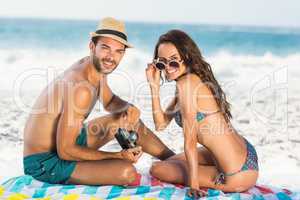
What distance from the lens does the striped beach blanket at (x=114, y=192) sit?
2422mm

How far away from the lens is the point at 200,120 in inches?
97.7

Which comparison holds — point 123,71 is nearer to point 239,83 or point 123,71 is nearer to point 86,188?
point 239,83

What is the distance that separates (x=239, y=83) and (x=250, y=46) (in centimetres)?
141

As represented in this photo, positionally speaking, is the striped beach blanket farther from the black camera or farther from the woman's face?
the woman's face

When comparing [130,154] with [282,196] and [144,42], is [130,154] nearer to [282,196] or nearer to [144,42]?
[282,196]

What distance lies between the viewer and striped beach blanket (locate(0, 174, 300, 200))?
7.95ft

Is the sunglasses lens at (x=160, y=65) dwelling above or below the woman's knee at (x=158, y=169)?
above

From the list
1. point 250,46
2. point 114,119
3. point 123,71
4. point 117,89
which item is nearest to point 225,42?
point 250,46

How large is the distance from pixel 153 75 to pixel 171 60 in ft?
0.58

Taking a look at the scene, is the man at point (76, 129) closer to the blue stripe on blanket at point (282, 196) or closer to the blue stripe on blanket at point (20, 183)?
Result: the blue stripe on blanket at point (20, 183)

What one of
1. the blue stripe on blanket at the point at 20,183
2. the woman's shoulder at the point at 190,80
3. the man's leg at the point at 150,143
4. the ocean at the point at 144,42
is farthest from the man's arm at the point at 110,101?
the ocean at the point at 144,42

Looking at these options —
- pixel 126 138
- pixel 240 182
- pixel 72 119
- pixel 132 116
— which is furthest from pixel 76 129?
pixel 240 182

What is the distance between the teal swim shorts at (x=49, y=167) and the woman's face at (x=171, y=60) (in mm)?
696

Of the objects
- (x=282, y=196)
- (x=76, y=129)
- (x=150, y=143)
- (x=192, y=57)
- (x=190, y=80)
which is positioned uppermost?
(x=192, y=57)
